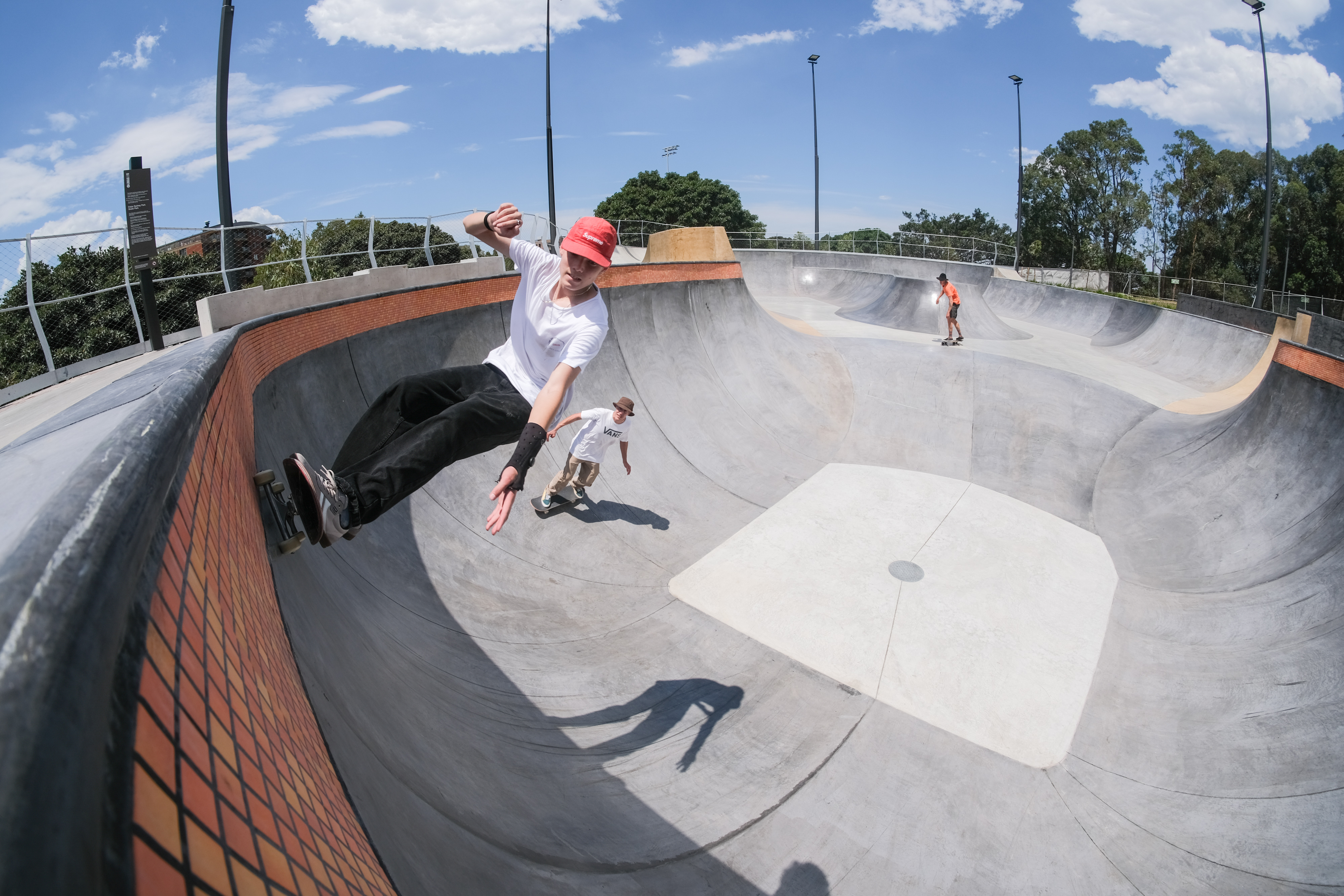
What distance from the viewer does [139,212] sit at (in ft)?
21.4

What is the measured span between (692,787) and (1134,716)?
13.4 ft

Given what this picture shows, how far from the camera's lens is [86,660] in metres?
0.78

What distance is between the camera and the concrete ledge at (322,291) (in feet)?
22.2

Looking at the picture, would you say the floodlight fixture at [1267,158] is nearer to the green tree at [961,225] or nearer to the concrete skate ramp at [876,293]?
the concrete skate ramp at [876,293]

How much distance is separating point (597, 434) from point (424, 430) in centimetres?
446

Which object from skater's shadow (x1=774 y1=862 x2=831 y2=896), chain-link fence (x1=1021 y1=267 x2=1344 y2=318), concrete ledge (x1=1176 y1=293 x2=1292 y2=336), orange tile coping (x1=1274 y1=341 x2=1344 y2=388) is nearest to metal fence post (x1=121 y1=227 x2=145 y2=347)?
skater's shadow (x1=774 y1=862 x2=831 y2=896)

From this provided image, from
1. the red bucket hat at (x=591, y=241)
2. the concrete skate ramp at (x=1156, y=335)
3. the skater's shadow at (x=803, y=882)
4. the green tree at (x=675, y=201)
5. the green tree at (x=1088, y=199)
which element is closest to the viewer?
the red bucket hat at (x=591, y=241)

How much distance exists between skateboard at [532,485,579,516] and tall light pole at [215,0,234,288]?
5.55 m

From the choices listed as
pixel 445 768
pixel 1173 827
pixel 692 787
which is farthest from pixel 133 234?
pixel 1173 827

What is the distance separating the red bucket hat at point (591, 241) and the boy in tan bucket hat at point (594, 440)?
3997 millimetres

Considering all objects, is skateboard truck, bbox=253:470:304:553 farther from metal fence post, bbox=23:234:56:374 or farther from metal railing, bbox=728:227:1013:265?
metal railing, bbox=728:227:1013:265

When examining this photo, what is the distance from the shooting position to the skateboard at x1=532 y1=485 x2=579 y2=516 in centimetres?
822

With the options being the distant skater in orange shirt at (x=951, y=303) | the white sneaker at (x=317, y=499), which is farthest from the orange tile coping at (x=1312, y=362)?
the white sneaker at (x=317, y=499)

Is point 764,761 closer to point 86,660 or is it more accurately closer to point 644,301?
point 86,660
